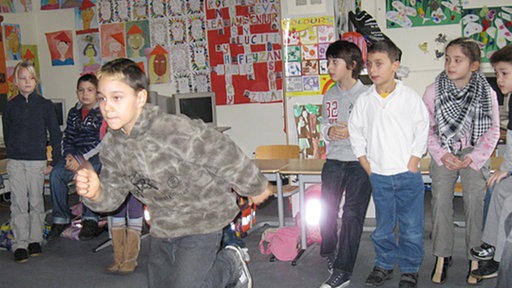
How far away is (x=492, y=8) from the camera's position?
564 cm

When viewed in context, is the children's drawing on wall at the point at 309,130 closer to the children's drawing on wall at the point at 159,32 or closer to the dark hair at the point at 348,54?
the dark hair at the point at 348,54

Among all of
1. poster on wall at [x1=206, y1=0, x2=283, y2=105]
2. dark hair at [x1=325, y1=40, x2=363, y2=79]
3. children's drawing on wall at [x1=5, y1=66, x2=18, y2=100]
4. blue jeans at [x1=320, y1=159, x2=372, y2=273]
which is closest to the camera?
blue jeans at [x1=320, y1=159, x2=372, y2=273]

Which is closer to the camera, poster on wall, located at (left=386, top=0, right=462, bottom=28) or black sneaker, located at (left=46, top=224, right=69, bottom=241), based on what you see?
black sneaker, located at (left=46, top=224, right=69, bottom=241)

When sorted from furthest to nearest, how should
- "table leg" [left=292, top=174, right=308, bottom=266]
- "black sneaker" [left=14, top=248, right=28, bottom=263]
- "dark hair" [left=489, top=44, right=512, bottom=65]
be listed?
1. "black sneaker" [left=14, top=248, right=28, bottom=263]
2. "table leg" [left=292, top=174, right=308, bottom=266]
3. "dark hair" [left=489, top=44, right=512, bottom=65]

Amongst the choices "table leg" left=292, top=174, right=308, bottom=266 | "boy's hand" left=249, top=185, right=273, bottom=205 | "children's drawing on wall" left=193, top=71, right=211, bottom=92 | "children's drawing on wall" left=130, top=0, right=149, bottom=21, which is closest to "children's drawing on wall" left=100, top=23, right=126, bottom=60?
"children's drawing on wall" left=130, top=0, right=149, bottom=21

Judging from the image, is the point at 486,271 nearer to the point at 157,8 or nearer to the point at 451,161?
the point at 451,161

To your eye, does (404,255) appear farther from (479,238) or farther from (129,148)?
(129,148)

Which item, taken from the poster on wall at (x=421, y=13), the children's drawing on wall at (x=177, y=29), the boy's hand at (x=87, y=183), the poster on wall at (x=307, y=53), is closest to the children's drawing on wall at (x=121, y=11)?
the children's drawing on wall at (x=177, y=29)

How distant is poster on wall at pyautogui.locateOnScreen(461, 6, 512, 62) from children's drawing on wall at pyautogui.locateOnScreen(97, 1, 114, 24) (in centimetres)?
422

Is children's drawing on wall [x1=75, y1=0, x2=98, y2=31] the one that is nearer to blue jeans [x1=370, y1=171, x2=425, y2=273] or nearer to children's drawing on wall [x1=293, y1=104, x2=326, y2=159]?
children's drawing on wall [x1=293, y1=104, x2=326, y2=159]

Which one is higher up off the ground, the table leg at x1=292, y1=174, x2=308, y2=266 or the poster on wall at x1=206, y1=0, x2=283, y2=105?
the poster on wall at x1=206, y1=0, x2=283, y2=105

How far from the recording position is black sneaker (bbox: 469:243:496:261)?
3189 mm

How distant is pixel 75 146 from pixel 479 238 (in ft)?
10.8

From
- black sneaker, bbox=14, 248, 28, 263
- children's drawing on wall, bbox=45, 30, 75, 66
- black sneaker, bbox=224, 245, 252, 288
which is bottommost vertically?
black sneaker, bbox=14, 248, 28, 263
